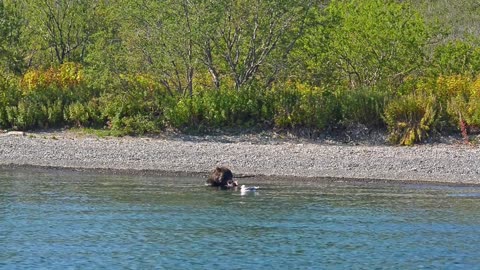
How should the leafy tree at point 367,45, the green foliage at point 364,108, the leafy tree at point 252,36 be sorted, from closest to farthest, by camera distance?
1. the green foliage at point 364,108
2. the leafy tree at point 252,36
3. the leafy tree at point 367,45

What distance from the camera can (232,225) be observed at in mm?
16438

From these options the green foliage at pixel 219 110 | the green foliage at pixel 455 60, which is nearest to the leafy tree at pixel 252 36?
the green foliage at pixel 219 110

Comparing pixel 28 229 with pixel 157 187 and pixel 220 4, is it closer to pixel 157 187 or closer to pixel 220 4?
pixel 157 187

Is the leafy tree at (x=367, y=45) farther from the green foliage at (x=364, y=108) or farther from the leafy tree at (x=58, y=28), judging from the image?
the leafy tree at (x=58, y=28)

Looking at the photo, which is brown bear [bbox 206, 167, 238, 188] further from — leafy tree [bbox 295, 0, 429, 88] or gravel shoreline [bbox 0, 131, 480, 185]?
leafy tree [bbox 295, 0, 429, 88]

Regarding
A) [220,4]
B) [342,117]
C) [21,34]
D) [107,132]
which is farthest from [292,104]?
[21,34]

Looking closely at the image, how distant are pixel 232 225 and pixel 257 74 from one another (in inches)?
466

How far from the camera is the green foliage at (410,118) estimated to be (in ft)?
80.7

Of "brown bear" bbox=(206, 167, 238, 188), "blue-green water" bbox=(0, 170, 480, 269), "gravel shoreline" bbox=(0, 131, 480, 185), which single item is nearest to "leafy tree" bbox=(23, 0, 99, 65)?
"gravel shoreline" bbox=(0, 131, 480, 185)

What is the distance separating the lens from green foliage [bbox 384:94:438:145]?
80.7 feet

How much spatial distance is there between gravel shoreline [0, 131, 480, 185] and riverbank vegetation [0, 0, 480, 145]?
3.41 feet

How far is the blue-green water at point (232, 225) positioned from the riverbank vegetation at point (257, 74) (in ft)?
17.7

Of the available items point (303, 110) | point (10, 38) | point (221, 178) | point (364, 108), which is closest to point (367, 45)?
point (364, 108)

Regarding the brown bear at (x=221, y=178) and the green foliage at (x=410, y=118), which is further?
the green foliage at (x=410, y=118)
